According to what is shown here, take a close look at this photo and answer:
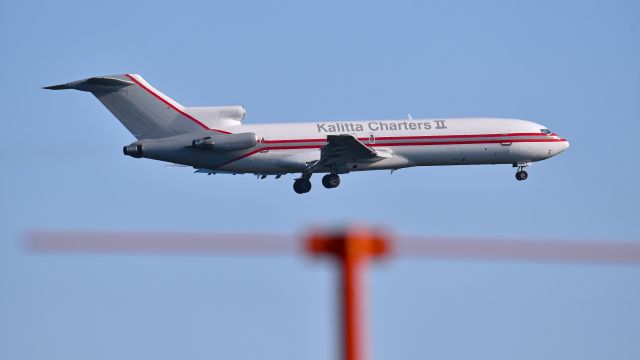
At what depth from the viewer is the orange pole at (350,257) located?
788 centimetres

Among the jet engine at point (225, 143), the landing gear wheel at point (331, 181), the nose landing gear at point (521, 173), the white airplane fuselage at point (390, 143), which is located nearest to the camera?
the jet engine at point (225, 143)

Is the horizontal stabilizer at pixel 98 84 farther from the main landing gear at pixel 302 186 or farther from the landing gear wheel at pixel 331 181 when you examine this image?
the landing gear wheel at pixel 331 181

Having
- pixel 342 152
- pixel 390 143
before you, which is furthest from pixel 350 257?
pixel 390 143

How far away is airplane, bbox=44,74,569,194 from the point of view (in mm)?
59781

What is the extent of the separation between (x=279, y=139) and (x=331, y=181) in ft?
11.6

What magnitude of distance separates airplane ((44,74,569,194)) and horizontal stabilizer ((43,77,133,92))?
0.17 ft

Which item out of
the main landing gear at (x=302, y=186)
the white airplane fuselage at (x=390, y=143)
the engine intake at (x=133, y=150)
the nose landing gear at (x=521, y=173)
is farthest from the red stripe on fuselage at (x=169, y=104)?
the nose landing gear at (x=521, y=173)

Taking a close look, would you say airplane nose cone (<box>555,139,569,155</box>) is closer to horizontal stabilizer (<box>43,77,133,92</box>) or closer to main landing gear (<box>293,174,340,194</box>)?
main landing gear (<box>293,174,340,194</box>)

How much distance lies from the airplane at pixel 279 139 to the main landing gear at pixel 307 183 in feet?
0.17

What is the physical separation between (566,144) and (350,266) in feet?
195

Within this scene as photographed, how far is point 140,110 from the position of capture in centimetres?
6097

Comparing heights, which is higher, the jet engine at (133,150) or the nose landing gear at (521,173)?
the nose landing gear at (521,173)

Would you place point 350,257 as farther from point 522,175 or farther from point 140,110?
point 522,175

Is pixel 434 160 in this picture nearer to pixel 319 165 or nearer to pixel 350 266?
pixel 319 165
